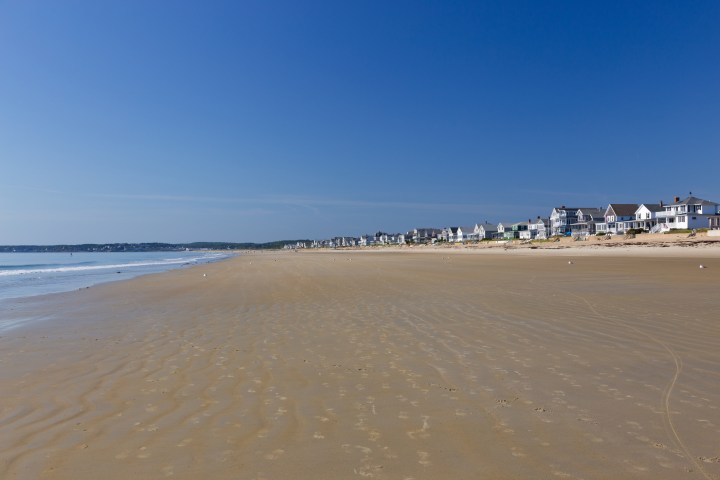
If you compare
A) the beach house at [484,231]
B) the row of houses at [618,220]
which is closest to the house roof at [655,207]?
the row of houses at [618,220]

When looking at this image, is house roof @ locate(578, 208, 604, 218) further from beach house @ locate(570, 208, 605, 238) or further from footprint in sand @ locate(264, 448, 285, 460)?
footprint in sand @ locate(264, 448, 285, 460)

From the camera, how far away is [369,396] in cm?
536

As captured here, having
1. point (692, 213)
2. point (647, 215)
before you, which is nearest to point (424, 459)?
point (692, 213)

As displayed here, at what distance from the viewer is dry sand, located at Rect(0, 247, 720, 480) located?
3.72 m

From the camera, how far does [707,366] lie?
635 centimetres

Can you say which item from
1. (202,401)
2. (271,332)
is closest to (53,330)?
(271,332)

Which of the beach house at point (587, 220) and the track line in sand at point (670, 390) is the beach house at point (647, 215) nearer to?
the beach house at point (587, 220)

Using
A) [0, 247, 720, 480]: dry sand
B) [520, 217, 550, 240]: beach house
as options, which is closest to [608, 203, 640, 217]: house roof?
[520, 217, 550, 240]: beach house

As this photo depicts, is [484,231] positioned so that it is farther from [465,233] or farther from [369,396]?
[369,396]

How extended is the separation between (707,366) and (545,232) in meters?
127

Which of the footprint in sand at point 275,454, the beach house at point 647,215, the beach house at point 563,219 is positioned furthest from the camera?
the beach house at point 563,219

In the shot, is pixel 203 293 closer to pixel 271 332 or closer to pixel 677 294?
pixel 271 332

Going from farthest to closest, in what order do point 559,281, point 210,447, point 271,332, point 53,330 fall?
point 559,281 < point 53,330 < point 271,332 < point 210,447

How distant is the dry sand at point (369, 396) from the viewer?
3.72 m
